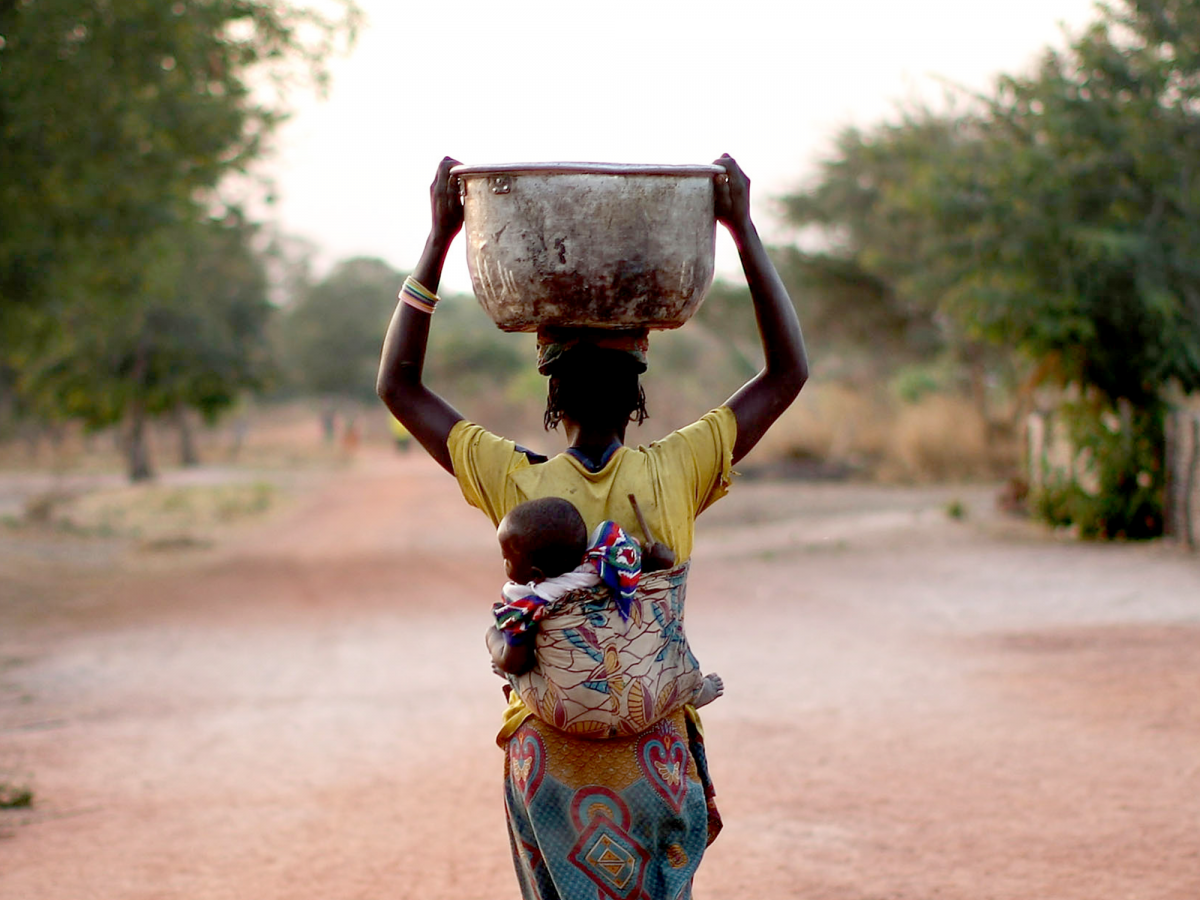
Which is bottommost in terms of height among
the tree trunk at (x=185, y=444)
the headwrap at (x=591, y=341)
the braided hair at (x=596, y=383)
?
the tree trunk at (x=185, y=444)

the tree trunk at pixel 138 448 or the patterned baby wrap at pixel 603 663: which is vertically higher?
the patterned baby wrap at pixel 603 663

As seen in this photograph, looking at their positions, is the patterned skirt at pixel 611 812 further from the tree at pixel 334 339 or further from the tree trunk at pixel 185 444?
the tree at pixel 334 339

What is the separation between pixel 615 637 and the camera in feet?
7.27

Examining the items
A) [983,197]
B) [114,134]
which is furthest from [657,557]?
[983,197]

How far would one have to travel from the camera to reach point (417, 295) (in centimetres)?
248

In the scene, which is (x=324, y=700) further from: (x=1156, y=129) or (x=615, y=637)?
(x=1156, y=129)

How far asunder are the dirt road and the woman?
180 cm

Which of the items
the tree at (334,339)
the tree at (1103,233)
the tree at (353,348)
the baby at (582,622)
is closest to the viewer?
the baby at (582,622)

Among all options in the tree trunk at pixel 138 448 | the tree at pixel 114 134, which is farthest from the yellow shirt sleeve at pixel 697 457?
the tree trunk at pixel 138 448

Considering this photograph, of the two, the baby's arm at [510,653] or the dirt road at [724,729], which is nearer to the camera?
the baby's arm at [510,653]

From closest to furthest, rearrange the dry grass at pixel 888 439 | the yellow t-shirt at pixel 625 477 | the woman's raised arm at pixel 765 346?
the yellow t-shirt at pixel 625 477, the woman's raised arm at pixel 765 346, the dry grass at pixel 888 439

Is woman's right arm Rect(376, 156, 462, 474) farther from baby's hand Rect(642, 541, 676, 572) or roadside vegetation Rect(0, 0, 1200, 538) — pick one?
roadside vegetation Rect(0, 0, 1200, 538)

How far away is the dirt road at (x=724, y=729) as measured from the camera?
426 cm

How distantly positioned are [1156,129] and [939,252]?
2.41 metres
